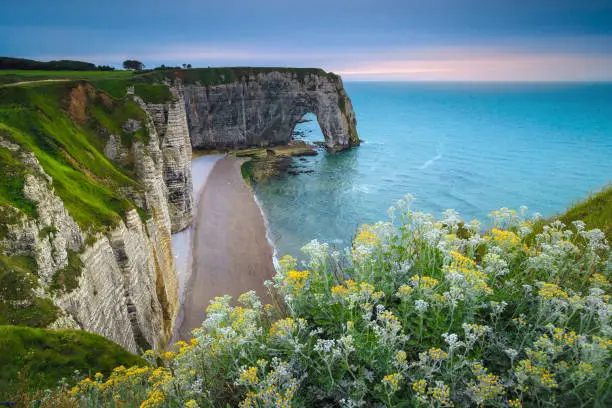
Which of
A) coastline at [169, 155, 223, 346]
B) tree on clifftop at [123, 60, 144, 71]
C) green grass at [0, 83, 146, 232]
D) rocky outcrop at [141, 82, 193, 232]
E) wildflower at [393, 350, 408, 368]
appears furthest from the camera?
tree on clifftop at [123, 60, 144, 71]

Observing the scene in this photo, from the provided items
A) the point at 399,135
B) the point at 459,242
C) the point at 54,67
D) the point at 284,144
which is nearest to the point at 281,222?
the point at 459,242

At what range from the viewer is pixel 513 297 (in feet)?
16.7

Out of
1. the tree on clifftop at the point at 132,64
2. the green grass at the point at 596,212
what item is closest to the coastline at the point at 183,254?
the green grass at the point at 596,212

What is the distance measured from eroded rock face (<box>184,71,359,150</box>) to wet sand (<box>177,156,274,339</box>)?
24.0m

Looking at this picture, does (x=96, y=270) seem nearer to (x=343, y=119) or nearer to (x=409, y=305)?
(x=409, y=305)

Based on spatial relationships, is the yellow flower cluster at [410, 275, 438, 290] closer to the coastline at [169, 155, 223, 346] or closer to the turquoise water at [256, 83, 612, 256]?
the turquoise water at [256, 83, 612, 256]

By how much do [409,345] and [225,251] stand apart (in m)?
29.2

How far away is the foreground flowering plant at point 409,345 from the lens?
3686 mm

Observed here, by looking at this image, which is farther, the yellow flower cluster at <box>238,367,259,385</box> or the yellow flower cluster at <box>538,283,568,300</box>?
the yellow flower cluster at <box>538,283,568,300</box>

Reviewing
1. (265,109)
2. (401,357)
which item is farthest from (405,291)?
(265,109)

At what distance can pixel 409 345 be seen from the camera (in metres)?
4.64

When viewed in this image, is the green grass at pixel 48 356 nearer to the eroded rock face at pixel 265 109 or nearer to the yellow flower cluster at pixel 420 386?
the yellow flower cluster at pixel 420 386

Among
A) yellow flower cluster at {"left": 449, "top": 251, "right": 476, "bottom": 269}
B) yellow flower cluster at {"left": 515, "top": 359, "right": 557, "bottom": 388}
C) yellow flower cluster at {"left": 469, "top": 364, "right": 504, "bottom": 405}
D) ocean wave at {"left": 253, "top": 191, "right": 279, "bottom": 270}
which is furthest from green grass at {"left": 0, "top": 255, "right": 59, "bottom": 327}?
ocean wave at {"left": 253, "top": 191, "right": 279, "bottom": 270}

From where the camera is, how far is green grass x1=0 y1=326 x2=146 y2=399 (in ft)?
26.2
